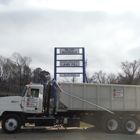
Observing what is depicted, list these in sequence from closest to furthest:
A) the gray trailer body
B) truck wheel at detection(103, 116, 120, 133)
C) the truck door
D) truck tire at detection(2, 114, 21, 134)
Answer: truck tire at detection(2, 114, 21, 134) < the truck door < the gray trailer body < truck wheel at detection(103, 116, 120, 133)

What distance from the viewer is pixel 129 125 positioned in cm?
1240

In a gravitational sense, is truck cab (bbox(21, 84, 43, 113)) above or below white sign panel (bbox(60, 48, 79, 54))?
below

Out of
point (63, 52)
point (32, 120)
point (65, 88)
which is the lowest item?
point (32, 120)

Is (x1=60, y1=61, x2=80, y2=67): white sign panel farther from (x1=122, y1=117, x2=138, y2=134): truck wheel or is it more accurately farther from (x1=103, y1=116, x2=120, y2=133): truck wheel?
(x1=122, y1=117, x2=138, y2=134): truck wheel

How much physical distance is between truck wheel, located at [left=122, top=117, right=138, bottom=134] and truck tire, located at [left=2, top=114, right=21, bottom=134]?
5.99 meters

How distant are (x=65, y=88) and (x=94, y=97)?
1.78 m

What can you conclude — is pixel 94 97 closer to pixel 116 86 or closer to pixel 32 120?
pixel 116 86

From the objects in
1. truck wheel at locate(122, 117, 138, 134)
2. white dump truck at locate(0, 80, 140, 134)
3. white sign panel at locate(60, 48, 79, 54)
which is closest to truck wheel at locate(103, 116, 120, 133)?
white dump truck at locate(0, 80, 140, 134)

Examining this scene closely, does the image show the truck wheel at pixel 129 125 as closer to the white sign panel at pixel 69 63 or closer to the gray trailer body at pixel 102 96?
the gray trailer body at pixel 102 96

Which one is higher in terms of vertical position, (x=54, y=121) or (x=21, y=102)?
(x=21, y=102)

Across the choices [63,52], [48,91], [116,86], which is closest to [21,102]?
[48,91]

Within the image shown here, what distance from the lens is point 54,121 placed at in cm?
1180

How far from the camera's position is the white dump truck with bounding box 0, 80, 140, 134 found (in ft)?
38.0

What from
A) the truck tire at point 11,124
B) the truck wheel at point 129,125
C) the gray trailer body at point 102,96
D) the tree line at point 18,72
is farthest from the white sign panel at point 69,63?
the tree line at point 18,72
